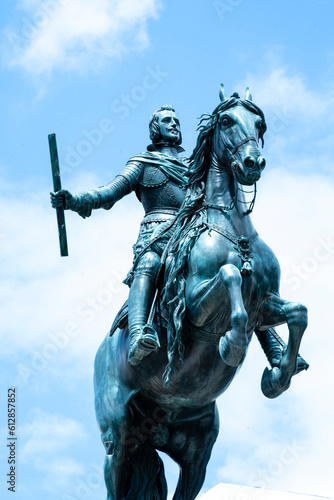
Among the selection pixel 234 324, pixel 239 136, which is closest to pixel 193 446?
pixel 234 324

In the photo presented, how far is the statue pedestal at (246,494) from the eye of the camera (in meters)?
14.8

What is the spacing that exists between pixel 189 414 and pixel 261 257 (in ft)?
7.75

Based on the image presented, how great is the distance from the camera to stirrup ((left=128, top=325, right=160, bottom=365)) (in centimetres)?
1140

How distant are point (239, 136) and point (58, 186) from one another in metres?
2.14

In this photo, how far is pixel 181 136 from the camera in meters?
13.5

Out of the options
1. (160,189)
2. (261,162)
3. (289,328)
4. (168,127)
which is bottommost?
(289,328)

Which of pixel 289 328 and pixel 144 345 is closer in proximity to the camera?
pixel 289 328

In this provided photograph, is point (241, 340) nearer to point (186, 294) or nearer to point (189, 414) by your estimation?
point (186, 294)

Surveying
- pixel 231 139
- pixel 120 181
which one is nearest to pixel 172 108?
pixel 120 181

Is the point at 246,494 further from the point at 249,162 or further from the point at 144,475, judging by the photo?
the point at 249,162

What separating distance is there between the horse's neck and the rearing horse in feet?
0.03

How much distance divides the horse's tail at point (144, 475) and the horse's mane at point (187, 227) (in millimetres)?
1565

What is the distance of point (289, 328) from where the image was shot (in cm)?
1107

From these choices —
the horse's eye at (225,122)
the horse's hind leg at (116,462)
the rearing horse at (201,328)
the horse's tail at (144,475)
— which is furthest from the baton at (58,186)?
the horse's tail at (144,475)
